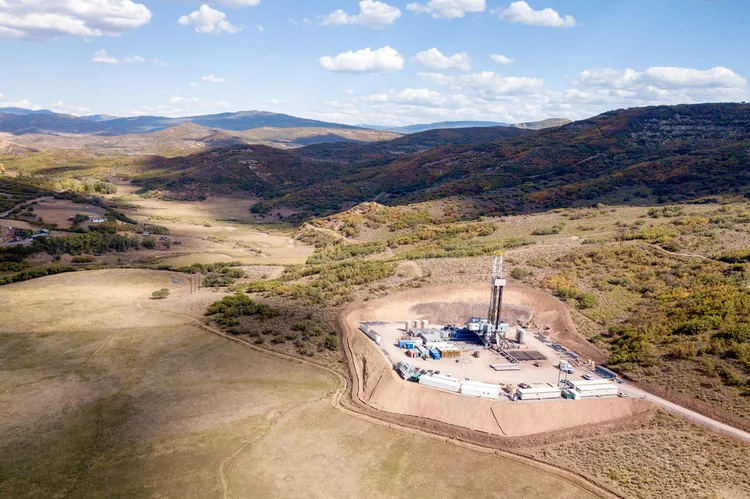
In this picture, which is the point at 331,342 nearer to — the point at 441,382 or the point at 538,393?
the point at 441,382

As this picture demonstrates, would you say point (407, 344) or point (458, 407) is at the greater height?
point (407, 344)

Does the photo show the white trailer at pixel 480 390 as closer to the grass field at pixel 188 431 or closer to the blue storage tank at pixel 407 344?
the grass field at pixel 188 431

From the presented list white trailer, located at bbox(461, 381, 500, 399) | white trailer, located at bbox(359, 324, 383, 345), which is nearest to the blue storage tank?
white trailer, located at bbox(359, 324, 383, 345)

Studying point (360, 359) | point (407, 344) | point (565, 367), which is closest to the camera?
point (565, 367)

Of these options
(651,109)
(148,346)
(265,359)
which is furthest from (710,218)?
(651,109)

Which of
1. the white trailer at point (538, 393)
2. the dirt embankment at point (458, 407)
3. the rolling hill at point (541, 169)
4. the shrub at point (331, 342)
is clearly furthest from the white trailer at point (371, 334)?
the rolling hill at point (541, 169)

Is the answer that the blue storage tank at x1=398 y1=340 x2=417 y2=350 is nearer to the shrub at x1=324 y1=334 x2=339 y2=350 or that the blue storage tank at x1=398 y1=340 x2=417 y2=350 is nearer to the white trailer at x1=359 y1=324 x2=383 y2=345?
the white trailer at x1=359 y1=324 x2=383 y2=345

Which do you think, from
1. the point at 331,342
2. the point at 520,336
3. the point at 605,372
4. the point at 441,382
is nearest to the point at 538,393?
the point at 441,382
